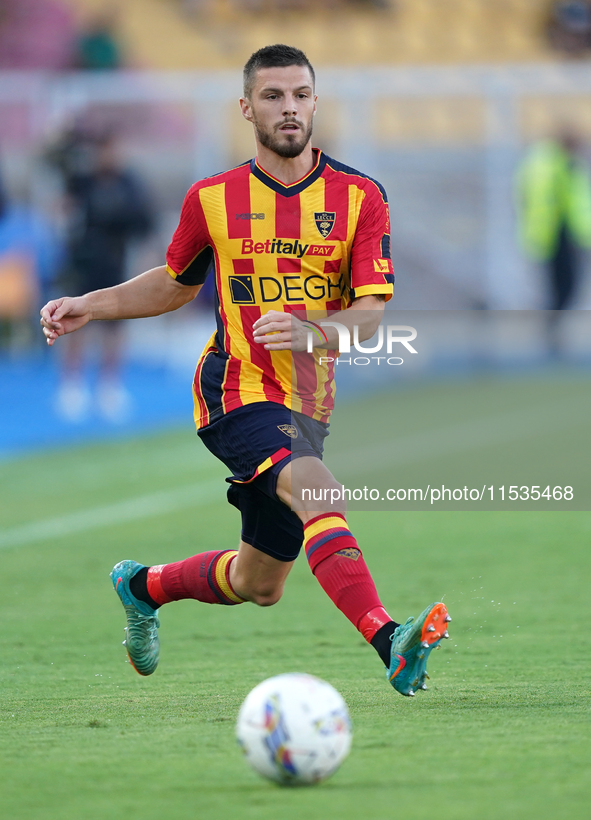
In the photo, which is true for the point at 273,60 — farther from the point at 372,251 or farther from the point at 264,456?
the point at 264,456

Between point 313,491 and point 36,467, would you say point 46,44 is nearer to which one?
point 36,467

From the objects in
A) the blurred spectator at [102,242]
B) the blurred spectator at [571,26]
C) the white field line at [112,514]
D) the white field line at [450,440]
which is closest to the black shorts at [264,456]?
the white field line at [112,514]

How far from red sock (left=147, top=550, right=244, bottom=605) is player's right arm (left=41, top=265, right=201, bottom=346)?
931 mm

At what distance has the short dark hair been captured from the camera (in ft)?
14.3

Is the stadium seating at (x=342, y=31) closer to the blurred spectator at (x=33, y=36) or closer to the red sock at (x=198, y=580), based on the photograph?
the blurred spectator at (x=33, y=36)

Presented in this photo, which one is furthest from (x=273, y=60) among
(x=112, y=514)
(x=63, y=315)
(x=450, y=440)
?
(x=450, y=440)

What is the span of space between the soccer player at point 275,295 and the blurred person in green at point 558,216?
43.5ft

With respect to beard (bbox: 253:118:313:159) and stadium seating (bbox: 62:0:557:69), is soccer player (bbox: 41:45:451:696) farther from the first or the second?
stadium seating (bbox: 62:0:557:69)

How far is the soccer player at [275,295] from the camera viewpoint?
4.30 metres

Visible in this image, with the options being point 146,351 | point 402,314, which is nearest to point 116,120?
point 146,351

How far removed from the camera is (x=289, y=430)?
4332 mm

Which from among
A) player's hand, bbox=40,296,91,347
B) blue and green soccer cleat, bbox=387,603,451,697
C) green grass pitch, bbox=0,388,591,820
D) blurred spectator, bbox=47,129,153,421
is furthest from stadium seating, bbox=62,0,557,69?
blue and green soccer cleat, bbox=387,603,451,697

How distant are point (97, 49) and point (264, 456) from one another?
18085 millimetres

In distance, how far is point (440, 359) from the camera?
57.3 ft
